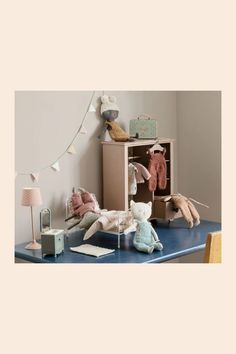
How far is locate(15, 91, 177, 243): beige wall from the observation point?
3.29 metres

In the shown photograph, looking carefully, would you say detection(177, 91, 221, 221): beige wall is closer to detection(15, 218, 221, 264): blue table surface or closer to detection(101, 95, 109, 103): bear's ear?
detection(15, 218, 221, 264): blue table surface

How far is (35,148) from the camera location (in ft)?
11.0

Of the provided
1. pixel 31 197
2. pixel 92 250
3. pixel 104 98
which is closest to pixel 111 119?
pixel 104 98

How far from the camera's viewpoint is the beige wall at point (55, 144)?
3293 mm

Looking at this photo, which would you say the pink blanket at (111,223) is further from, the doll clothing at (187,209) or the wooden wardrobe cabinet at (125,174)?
the doll clothing at (187,209)

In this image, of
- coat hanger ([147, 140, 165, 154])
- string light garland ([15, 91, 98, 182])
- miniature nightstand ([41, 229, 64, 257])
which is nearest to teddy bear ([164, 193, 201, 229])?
coat hanger ([147, 140, 165, 154])

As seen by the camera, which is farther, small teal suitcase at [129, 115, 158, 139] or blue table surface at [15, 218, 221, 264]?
small teal suitcase at [129, 115, 158, 139]

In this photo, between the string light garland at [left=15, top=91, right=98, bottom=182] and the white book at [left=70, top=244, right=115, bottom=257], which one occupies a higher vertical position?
the string light garland at [left=15, top=91, right=98, bottom=182]

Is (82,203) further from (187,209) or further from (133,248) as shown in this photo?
(187,209)

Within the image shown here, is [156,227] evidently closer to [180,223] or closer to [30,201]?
[180,223]

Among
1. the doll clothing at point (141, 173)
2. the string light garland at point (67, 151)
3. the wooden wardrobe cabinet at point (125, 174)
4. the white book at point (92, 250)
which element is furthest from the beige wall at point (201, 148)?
the white book at point (92, 250)

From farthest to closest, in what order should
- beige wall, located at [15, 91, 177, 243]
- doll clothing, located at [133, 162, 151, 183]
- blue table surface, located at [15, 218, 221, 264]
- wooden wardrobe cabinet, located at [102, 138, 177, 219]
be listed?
doll clothing, located at [133, 162, 151, 183] < wooden wardrobe cabinet, located at [102, 138, 177, 219] < beige wall, located at [15, 91, 177, 243] < blue table surface, located at [15, 218, 221, 264]

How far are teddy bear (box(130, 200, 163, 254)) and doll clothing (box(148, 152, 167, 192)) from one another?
1.73 ft

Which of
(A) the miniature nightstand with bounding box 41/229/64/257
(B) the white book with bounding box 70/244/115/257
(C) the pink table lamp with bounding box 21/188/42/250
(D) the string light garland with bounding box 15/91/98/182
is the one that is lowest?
(B) the white book with bounding box 70/244/115/257
